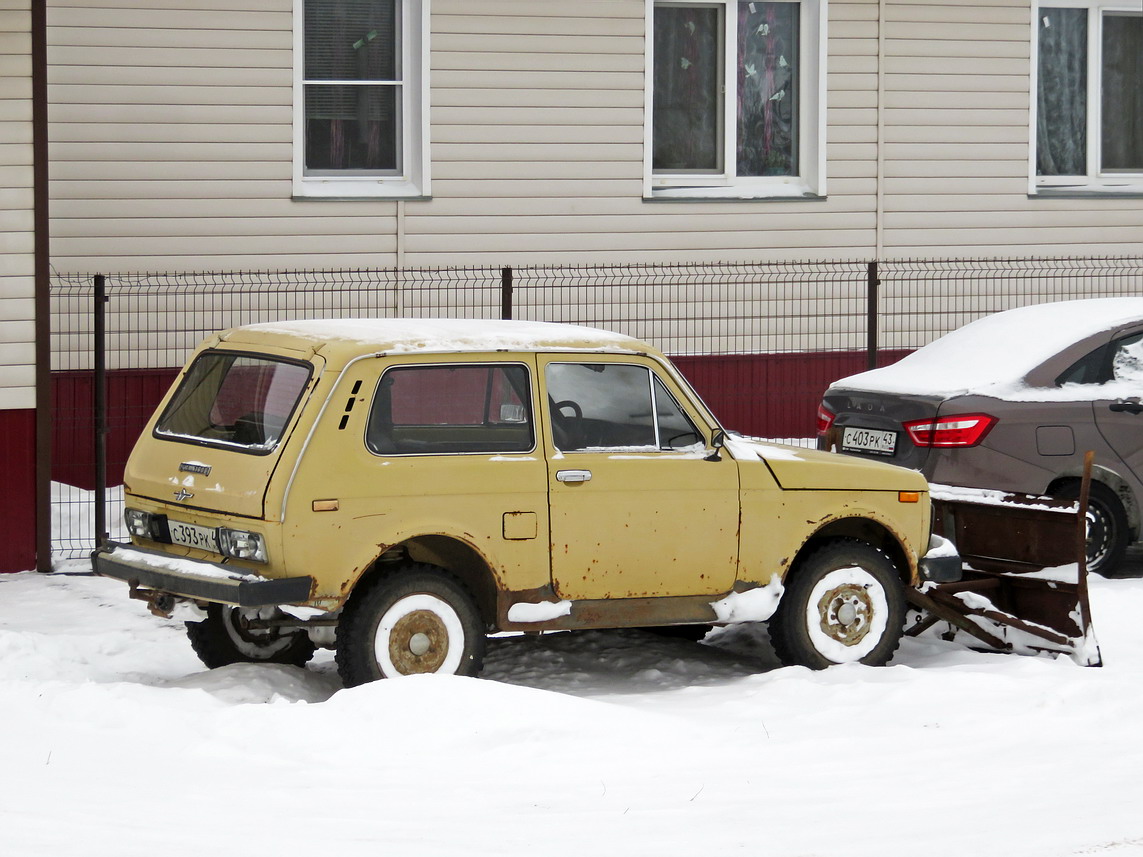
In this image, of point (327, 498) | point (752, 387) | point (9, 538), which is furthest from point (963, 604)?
point (752, 387)

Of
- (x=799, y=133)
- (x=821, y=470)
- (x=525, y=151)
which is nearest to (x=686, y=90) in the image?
Result: (x=799, y=133)

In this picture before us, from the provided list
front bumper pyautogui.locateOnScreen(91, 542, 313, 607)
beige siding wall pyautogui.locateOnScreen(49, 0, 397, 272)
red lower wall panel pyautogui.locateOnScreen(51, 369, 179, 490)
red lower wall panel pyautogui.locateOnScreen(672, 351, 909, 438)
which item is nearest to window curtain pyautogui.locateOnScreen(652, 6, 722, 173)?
red lower wall panel pyautogui.locateOnScreen(672, 351, 909, 438)

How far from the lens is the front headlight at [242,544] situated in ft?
24.2

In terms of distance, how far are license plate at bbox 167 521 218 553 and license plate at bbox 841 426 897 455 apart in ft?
14.8

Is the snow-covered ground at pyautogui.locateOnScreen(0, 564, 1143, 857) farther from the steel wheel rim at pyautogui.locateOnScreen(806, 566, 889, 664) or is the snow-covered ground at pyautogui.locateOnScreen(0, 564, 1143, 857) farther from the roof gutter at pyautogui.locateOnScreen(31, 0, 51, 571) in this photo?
the roof gutter at pyautogui.locateOnScreen(31, 0, 51, 571)

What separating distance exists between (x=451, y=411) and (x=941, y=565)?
2.55m

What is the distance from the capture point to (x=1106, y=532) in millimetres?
Answer: 11039

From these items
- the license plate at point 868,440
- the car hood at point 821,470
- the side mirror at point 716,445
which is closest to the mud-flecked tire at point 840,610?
the car hood at point 821,470

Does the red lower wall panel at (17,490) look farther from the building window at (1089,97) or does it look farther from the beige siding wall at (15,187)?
the building window at (1089,97)

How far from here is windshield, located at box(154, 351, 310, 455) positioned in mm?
7641

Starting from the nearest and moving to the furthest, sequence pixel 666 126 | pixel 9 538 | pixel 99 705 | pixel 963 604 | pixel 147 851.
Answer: pixel 147 851 → pixel 99 705 → pixel 963 604 → pixel 9 538 → pixel 666 126

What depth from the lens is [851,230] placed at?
16.8 meters

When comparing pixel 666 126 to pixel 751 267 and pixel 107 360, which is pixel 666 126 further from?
pixel 107 360

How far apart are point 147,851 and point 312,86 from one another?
1088 cm
